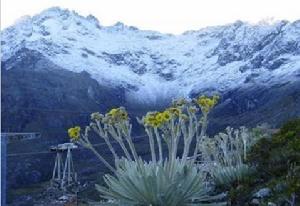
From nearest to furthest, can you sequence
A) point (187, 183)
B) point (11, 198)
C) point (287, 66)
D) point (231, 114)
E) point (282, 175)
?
point (187, 183) → point (282, 175) → point (11, 198) → point (231, 114) → point (287, 66)

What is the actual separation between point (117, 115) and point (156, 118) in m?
0.39

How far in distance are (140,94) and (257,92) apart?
55.4m

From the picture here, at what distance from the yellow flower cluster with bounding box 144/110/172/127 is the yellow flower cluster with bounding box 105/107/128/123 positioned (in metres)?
0.27

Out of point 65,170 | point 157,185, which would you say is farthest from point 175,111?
point 65,170

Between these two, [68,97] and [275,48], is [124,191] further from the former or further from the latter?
[275,48]

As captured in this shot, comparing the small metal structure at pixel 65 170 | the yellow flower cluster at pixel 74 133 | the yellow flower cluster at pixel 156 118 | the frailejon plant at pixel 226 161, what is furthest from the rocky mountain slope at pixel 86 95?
the yellow flower cluster at pixel 156 118

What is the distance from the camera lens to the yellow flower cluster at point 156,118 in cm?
509

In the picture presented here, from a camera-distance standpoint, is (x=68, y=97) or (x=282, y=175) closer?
(x=282, y=175)

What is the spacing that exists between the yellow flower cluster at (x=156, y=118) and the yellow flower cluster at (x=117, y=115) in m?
0.27

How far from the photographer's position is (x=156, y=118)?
511 cm

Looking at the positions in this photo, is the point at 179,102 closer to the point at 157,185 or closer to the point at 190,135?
the point at 190,135

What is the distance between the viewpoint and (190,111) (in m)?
5.37

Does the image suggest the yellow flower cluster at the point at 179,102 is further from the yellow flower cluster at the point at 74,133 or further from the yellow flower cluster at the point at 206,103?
the yellow flower cluster at the point at 74,133

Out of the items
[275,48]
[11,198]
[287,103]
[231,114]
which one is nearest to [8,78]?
[231,114]
